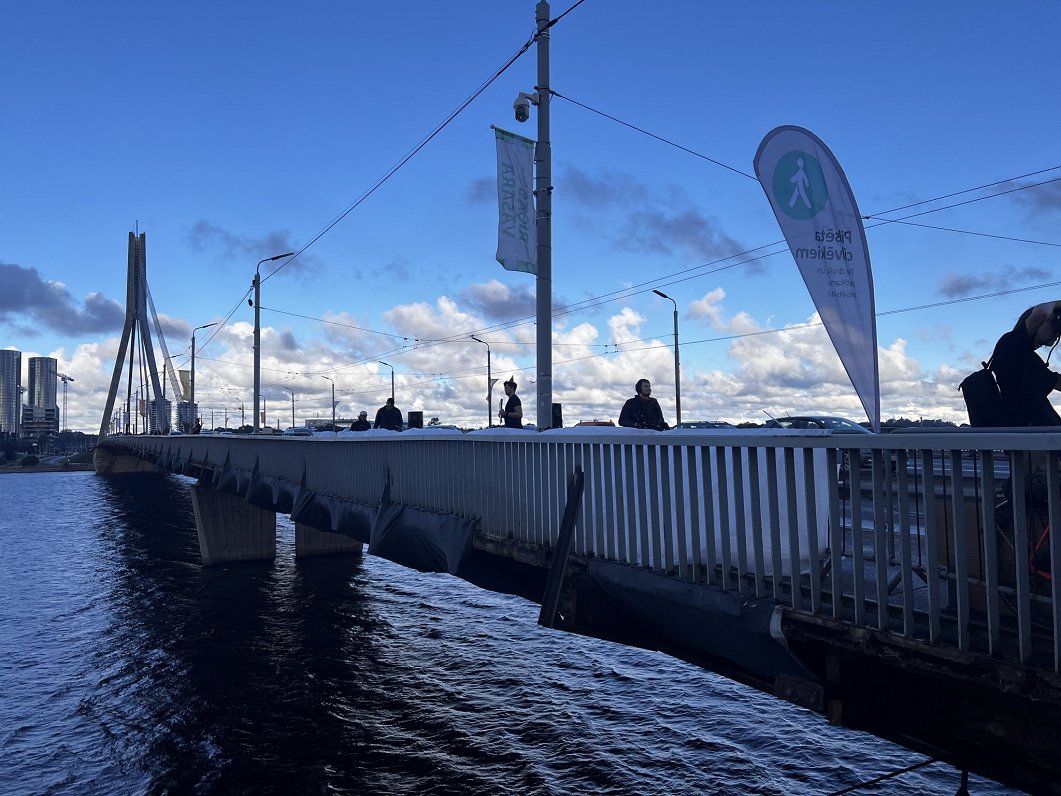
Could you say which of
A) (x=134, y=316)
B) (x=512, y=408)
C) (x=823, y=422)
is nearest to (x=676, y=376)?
(x=823, y=422)

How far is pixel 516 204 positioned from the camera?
12141mm

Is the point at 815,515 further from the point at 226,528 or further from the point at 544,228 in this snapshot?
Answer: the point at 226,528

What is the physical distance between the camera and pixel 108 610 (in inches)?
924

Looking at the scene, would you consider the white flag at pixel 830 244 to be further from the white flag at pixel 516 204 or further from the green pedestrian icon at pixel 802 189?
the white flag at pixel 516 204

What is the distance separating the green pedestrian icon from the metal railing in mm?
2565

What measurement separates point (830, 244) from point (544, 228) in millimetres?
4654

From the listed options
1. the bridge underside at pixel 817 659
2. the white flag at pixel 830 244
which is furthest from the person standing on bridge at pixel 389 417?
the white flag at pixel 830 244

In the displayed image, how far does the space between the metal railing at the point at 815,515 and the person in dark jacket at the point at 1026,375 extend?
41 centimetres

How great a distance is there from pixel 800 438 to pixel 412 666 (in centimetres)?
1439

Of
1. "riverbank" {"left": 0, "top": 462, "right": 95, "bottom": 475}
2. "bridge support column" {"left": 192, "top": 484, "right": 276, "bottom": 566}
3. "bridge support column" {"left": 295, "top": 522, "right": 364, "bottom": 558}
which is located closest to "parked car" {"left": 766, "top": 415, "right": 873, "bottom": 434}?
"bridge support column" {"left": 295, "top": 522, "right": 364, "bottom": 558}

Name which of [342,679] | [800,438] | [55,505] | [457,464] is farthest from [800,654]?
[55,505]

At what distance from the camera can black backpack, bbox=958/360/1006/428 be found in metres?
5.58

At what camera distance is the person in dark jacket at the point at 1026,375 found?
5.43m

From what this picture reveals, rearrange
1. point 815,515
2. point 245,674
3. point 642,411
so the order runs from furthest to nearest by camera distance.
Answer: point 245,674
point 642,411
point 815,515
